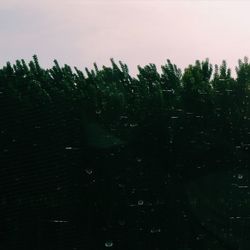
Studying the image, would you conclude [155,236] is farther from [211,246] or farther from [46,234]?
[46,234]

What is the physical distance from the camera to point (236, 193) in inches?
333

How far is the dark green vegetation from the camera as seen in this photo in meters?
8.48

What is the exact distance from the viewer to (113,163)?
8.55 m

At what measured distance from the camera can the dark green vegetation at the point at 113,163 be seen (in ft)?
27.8

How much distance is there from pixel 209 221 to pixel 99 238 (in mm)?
2215

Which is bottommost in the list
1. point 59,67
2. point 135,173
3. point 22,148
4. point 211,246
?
point 211,246

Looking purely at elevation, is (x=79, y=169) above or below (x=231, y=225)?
above

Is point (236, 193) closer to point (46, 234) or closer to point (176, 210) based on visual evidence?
point (176, 210)

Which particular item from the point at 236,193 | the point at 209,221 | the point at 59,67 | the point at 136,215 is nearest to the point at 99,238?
the point at 136,215

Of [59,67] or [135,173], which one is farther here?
[59,67]

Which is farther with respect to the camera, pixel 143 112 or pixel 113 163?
pixel 143 112

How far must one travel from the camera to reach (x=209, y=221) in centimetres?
834

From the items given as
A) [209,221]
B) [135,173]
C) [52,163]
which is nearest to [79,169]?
[52,163]

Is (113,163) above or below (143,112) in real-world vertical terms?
below
